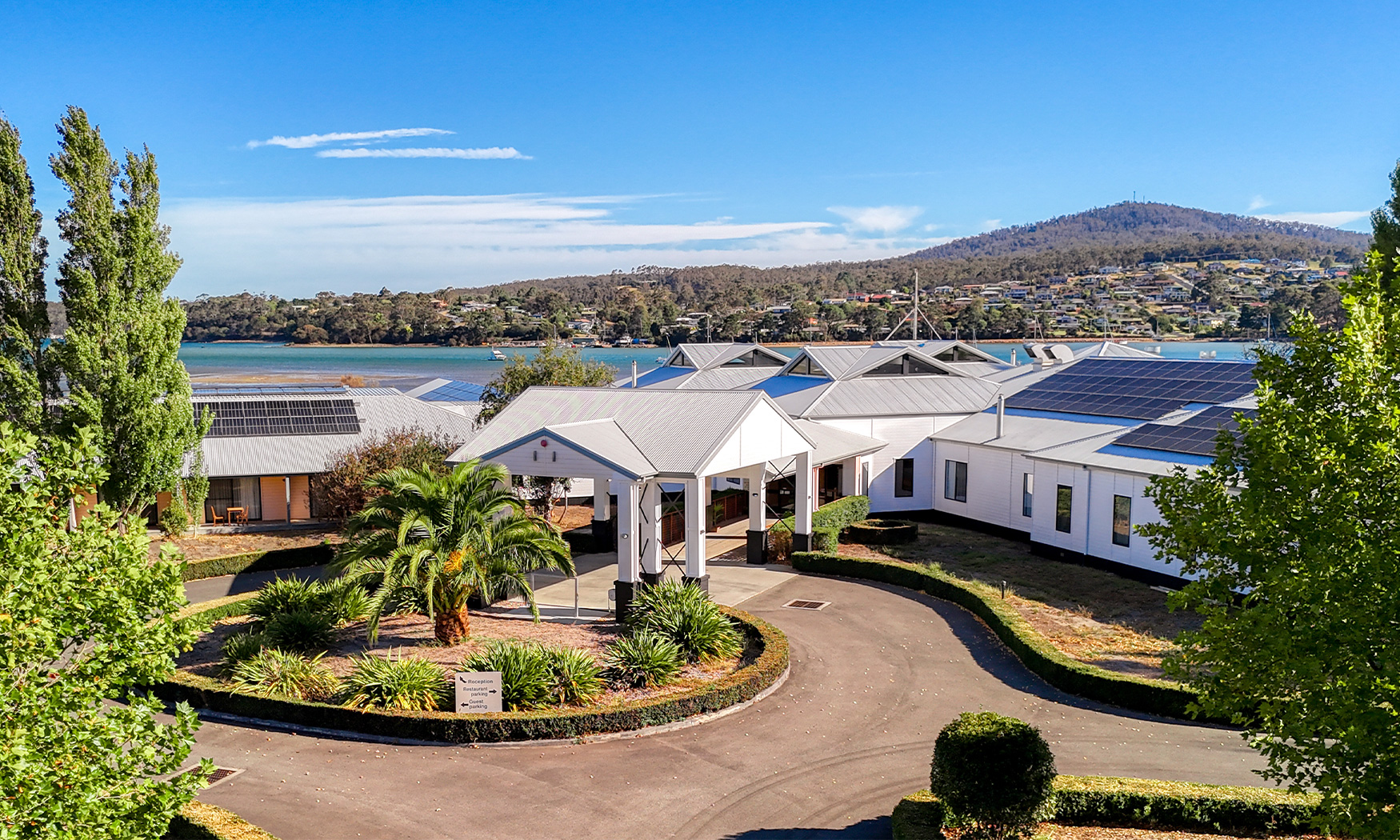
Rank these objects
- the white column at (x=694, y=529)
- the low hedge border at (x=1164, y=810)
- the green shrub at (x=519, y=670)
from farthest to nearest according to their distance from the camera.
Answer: the white column at (x=694, y=529), the green shrub at (x=519, y=670), the low hedge border at (x=1164, y=810)

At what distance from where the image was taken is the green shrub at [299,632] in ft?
67.8

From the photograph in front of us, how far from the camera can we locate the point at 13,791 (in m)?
7.09

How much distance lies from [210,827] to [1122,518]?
23840mm

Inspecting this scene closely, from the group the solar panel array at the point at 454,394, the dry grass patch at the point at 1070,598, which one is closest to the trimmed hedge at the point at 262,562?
the dry grass patch at the point at 1070,598

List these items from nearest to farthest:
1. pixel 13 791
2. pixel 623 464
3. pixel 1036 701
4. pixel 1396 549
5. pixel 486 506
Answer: pixel 13 791
pixel 1396 549
pixel 1036 701
pixel 486 506
pixel 623 464

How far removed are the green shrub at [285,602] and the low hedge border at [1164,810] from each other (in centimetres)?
1417

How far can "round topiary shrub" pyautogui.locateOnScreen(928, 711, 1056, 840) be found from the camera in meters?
12.2

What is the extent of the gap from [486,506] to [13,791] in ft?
48.6

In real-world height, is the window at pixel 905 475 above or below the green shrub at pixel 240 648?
above

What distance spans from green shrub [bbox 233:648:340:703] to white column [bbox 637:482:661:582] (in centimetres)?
896

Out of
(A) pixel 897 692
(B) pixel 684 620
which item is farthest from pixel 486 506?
(A) pixel 897 692

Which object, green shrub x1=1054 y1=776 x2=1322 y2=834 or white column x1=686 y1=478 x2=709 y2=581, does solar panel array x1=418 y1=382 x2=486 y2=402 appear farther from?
green shrub x1=1054 y1=776 x2=1322 y2=834

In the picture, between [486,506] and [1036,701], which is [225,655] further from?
[1036,701]

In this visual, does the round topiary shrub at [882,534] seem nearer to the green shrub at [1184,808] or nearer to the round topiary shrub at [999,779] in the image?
the green shrub at [1184,808]
